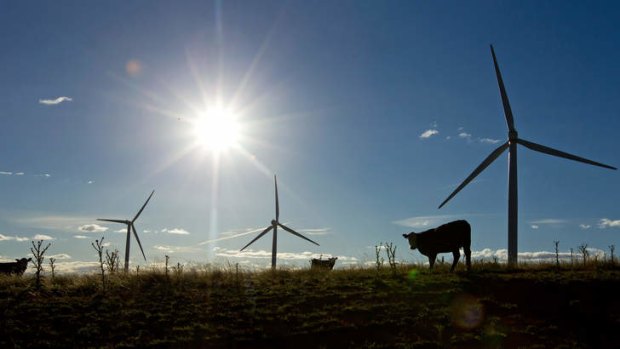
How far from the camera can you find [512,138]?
35125mm

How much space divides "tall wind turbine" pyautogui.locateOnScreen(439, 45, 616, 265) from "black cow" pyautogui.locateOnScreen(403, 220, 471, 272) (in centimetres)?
397

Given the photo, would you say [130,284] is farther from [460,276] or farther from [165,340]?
[460,276]

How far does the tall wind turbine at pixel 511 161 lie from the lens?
3008cm

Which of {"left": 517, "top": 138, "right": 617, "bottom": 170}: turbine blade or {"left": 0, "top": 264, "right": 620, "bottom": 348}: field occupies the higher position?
{"left": 517, "top": 138, "right": 617, "bottom": 170}: turbine blade

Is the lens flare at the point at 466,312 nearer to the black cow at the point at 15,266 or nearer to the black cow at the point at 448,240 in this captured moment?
the black cow at the point at 448,240

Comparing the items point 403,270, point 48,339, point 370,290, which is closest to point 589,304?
point 370,290

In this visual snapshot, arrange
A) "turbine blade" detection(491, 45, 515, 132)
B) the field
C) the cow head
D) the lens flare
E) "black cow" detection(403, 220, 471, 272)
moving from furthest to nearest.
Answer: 1. "turbine blade" detection(491, 45, 515, 132)
2. the cow head
3. "black cow" detection(403, 220, 471, 272)
4. the lens flare
5. the field

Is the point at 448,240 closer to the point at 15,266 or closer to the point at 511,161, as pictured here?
the point at 511,161

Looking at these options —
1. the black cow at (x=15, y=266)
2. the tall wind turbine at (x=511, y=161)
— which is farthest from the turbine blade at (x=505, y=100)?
the black cow at (x=15, y=266)

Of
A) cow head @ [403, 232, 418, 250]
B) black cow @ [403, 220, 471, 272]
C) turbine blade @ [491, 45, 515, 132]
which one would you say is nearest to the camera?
black cow @ [403, 220, 471, 272]

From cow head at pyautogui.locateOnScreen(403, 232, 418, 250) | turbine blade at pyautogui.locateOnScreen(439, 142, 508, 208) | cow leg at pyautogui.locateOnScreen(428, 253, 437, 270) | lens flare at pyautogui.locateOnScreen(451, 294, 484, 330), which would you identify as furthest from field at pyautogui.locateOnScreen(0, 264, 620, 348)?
turbine blade at pyautogui.locateOnScreen(439, 142, 508, 208)

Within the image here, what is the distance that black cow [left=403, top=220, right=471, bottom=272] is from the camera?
26141mm

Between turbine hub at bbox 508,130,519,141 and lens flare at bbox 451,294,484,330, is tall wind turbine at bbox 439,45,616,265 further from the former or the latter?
lens flare at bbox 451,294,484,330

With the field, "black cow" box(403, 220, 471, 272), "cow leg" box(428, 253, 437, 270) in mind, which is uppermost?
"black cow" box(403, 220, 471, 272)
